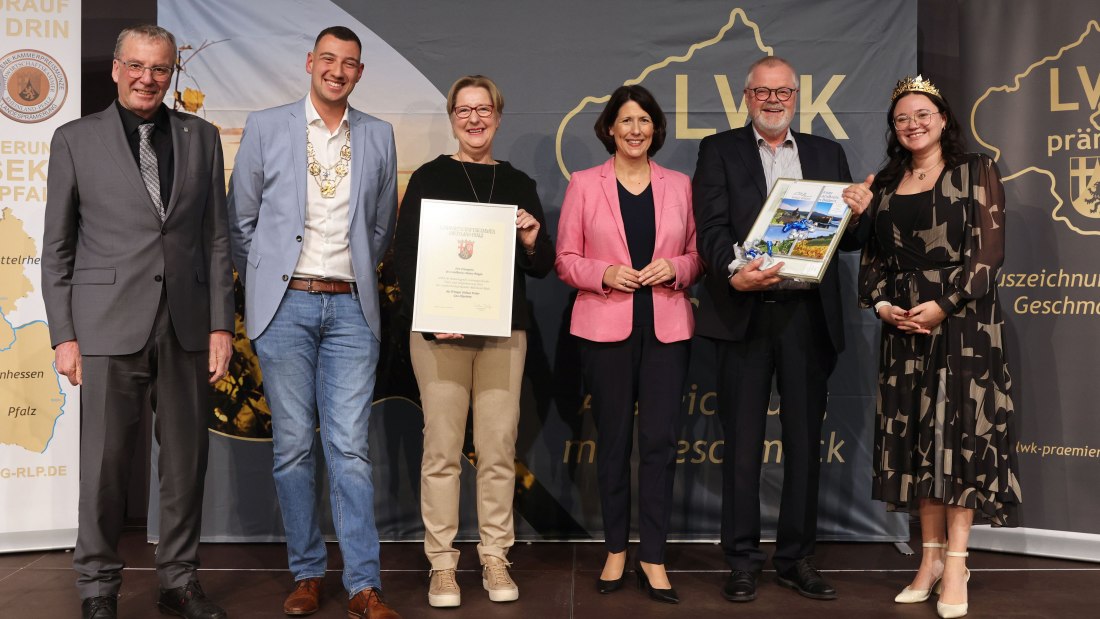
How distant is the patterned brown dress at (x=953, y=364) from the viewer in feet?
10.2

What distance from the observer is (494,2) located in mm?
4148

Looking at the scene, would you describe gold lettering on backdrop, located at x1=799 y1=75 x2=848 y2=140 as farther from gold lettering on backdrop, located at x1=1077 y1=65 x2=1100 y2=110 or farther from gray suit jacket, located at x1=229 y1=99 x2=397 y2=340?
gray suit jacket, located at x1=229 y1=99 x2=397 y2=340

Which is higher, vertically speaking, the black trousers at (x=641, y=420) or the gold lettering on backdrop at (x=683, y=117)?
the gold lettering on backdrop at (x=683, y=117)

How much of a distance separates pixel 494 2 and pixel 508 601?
8.60ft

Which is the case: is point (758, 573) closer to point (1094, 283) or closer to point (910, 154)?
point (910, 154)

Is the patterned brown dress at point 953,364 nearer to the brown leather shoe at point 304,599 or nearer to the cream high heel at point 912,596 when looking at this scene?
the cream high heel at point 912,596

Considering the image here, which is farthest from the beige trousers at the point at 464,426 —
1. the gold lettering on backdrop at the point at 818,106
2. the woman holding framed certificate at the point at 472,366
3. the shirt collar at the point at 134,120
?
the gold lettering on backdrop at the point at 818,106

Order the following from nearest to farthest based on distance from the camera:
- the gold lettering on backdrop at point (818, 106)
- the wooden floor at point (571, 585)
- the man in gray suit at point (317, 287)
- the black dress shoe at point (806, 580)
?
the man in gray suit at point (317, 287) < the wooden floor at point (571, 585) < the black dress shoe at point (806, 580) < the gold lettering on backdrop at point (818, 106)

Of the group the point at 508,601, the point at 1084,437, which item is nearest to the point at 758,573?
the point at 508,601

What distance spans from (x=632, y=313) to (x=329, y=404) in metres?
1.10

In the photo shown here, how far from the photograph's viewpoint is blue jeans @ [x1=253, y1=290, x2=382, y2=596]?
3057 mm

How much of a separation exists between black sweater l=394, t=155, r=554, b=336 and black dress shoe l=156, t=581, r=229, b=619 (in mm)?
1186

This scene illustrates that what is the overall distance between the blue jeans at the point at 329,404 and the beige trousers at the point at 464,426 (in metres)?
0.22

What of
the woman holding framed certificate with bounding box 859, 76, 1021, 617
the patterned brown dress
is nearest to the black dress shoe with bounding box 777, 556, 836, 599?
the woman holding framed certificate with bounding box 859, 76, 1021, 617
